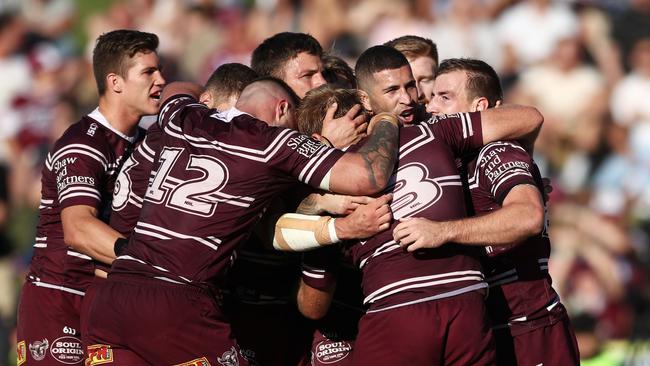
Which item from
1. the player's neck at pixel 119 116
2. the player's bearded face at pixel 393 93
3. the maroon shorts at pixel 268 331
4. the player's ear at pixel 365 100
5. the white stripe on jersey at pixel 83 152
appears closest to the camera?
the player's ear at pixel 365 100

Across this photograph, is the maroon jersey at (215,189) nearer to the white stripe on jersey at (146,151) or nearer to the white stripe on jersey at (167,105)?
the white stripe on jersey at (167,105)

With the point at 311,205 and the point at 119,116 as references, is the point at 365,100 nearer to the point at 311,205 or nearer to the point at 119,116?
the point at 311,205

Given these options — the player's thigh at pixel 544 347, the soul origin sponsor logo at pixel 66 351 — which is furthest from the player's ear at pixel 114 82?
the player's thigh at pixel 544 347

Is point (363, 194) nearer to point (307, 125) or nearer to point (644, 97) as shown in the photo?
point (307, 125)

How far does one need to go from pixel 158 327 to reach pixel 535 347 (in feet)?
7.06

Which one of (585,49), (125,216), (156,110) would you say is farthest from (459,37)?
(125,216)

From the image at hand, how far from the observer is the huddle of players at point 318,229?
5.51 m

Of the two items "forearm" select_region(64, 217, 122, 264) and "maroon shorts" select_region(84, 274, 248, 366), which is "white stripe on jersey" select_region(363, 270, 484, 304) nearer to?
"maroon shorts" select_region(84, 274, 248, 366)

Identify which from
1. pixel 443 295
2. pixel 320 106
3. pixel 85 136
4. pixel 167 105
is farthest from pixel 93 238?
pixel 443 295

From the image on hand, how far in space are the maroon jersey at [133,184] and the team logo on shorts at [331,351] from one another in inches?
56.5

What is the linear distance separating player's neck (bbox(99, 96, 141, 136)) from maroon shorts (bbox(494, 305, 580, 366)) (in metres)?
2.90

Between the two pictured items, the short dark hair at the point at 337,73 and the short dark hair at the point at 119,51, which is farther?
the short dark hair at the point at 337,73

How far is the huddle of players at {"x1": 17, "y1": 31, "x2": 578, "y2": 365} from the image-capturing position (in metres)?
5.51

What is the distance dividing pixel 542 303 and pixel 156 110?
305cm
